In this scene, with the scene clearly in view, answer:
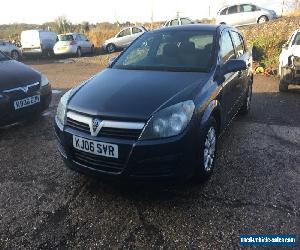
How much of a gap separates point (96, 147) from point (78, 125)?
1.10ft

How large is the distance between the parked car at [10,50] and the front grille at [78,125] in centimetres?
1851

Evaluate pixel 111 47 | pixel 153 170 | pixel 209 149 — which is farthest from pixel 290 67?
pixel 111 47

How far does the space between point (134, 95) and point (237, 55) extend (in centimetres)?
242

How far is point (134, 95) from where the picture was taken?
330 cm

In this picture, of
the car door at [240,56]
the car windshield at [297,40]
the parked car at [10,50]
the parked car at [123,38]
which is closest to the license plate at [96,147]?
the car door at [240,56]

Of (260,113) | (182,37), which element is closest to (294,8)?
(260,113)

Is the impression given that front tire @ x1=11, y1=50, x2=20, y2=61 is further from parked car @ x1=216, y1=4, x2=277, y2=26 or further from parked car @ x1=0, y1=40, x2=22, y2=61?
parked car @ x1=216, y1=4, x2=277, y2=26

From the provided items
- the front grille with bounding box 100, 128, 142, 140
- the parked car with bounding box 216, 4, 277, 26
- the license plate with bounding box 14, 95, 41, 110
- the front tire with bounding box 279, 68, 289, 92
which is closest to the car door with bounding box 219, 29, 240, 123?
the front grille with bounding box 100, 128, 142, 140

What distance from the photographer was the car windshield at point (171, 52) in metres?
4.02

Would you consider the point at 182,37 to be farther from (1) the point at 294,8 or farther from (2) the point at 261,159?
(1) the point at 294,8

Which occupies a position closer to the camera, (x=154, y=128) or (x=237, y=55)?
(x=154, y=128)

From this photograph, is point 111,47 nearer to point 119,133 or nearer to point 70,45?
point 70,45

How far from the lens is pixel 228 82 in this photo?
167 inches

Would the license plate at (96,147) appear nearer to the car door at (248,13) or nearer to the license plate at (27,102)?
the license plate at (27,102)
